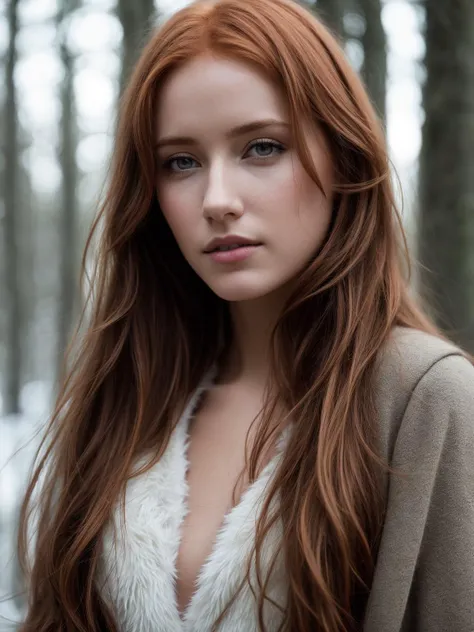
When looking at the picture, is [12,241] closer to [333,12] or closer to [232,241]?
[333,12]

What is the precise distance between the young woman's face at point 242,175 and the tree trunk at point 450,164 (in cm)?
104

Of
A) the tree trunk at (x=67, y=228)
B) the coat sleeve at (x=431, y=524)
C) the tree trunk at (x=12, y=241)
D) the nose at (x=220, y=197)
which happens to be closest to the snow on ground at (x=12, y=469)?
the tree trunk at (x=12, y=241)

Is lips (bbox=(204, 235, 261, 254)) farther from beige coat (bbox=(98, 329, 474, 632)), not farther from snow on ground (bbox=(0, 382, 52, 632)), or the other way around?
snow on ground (bbox=(0, 382, 52, 632))

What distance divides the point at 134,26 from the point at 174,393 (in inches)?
60.3

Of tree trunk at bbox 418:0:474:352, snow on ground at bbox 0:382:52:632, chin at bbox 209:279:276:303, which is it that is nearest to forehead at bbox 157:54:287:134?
chin at bbox 209:279:276:303

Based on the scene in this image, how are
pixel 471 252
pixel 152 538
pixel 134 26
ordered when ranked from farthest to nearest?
pixel 134 26
pixel 471 252
pixel 152 538

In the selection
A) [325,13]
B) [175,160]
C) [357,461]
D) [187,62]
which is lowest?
[357,461]

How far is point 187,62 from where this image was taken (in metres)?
1.12

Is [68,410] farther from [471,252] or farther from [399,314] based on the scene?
[471,252]

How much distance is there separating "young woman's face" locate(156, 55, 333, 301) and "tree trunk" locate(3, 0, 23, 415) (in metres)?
1.80

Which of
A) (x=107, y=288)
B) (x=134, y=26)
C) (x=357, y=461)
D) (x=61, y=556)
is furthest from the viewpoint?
(x=134, y=26)

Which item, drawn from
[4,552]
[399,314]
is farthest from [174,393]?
Result: [4,552]

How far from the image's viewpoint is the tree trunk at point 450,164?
2088 millimetres

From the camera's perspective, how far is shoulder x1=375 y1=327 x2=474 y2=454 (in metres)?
1.01
